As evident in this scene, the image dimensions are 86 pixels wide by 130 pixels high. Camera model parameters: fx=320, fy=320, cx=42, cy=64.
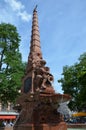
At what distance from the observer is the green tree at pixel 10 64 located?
1558 inches

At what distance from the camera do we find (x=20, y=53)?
141 feet

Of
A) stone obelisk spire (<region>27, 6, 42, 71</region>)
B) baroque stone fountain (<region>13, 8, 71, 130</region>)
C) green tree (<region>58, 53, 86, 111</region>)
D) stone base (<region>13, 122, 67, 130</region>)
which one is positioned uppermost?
green tree (<region>58, 53, 86, 111</region>)

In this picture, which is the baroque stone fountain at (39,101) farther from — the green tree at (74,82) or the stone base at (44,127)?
the green tree at (74,82)

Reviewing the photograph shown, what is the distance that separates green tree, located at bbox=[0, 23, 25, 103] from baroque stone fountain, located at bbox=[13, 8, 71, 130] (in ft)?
55.6

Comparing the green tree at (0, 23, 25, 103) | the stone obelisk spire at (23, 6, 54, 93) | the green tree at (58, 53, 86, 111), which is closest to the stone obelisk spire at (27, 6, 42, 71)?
the stone obelisk spire at (23, 6, 54, 93)

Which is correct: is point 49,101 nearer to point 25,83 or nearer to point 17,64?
point 25,83

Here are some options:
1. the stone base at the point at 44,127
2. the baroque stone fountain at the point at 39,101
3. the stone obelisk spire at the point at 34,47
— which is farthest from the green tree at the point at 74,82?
the stone base at the point at 44,127

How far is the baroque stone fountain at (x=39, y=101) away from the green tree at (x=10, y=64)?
16957 mm

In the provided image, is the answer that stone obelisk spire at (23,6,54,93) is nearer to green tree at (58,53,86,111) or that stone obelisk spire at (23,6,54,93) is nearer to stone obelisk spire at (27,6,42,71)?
stone obelisk spire at (27,6,42,71)

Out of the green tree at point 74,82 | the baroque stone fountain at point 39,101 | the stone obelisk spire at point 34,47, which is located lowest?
the baroque stone fountain at point 39,101

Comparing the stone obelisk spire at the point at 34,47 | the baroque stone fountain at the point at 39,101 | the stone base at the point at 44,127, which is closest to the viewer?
the stone base at the point at 44,127

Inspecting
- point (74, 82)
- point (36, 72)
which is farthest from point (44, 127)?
point (74, 82)

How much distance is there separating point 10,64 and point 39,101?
20635mm

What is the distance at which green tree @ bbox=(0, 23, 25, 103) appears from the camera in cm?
3956
